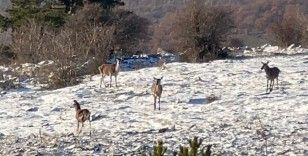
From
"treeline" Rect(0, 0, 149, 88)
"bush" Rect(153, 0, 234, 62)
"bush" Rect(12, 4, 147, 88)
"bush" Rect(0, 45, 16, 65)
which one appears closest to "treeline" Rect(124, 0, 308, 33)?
"treeline" Rect(0, 0, 149, 88)

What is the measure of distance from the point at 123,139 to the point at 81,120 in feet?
3.21

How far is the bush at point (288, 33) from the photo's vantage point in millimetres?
33750

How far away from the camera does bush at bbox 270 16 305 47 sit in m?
33.8

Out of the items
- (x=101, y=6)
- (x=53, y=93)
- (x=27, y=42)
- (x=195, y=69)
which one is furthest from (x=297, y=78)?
(x=101, y=6)

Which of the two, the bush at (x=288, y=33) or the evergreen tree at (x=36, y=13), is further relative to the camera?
the bush at (x=288, y=33)

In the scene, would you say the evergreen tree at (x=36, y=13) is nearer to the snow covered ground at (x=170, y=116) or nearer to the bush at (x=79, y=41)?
the bush at (x=79, y=41)

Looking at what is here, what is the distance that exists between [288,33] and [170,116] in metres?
21.5

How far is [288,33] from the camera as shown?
34062 millimetres

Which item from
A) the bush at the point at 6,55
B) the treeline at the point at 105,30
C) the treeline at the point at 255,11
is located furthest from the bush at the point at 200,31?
the treeline at the point at 255,11

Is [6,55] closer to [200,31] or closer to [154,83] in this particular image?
[200,31]

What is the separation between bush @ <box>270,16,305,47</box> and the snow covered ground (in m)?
13.8

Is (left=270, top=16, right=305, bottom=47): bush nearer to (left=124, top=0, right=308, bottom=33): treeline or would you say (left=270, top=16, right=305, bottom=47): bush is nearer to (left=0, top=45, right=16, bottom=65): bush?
(left=0, top=45, right=16, bottom=65): bush

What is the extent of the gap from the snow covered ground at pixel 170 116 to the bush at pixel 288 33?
13.8 m

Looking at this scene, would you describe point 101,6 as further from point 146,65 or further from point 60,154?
point 60,154
